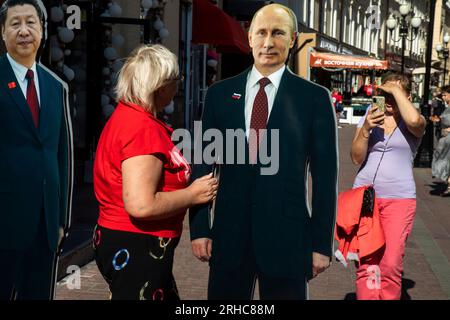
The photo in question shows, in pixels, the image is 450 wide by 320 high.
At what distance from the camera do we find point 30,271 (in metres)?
2.96

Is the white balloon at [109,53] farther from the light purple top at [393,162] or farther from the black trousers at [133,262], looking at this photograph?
the black trousers at [133,262]

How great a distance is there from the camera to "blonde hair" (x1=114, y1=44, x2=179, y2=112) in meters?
2.86

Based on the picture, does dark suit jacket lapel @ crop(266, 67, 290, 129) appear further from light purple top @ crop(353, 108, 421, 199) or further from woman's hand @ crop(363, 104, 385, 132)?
light purple top @ crop(353, 108, 421, 199)

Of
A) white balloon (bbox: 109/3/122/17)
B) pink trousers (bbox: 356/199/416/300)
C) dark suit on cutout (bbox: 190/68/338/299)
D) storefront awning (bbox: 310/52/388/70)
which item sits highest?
storefront awning (bbox: 310/52/388/70)

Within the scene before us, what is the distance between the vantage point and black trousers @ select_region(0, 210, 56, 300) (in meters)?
2.90

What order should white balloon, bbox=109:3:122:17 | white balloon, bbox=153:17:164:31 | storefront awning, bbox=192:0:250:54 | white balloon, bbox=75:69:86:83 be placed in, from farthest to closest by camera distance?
1. storefront awning, bbox=192:0:250:54
2. white balloon, bbox=153:17:164:31
3. white balloon, bbox=109:3:122:17
4. white balloon, bbox=75:69:86:83

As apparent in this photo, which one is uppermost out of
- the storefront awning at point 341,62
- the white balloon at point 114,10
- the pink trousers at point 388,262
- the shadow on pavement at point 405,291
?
the storefront awning at point 341,62

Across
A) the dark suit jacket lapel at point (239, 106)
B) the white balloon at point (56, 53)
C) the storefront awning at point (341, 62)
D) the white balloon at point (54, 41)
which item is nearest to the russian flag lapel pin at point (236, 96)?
the dark suit jacket lapel at point (239, 106)

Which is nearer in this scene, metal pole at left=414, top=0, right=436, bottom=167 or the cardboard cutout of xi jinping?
the cardboard cutout of xi jinping

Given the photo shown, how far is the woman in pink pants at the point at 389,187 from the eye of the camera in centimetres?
445

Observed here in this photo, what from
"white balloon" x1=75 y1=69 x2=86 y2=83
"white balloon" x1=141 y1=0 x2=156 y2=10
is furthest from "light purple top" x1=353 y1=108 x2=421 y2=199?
"white balloon" x1=141 y1=0 x2=156 y2=10

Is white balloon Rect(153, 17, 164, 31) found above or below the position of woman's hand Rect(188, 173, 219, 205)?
above

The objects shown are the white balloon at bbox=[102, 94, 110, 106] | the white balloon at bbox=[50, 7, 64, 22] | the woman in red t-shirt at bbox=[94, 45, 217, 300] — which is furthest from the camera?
the white balloon at bbox=[102, 94, 110, 106]

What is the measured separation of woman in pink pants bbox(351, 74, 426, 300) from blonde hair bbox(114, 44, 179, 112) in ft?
6.30
